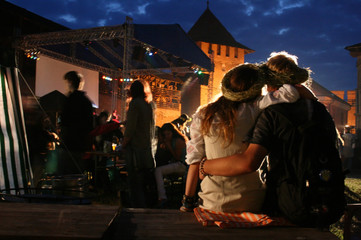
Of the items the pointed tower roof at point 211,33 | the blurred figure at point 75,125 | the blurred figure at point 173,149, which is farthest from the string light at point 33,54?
the pointed tower roof at point 211,33

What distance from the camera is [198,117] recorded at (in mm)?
1788

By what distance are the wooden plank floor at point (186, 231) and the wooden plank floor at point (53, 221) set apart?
3.5 inches

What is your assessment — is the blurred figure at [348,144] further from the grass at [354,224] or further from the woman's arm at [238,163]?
the woman's arm at [238,163]

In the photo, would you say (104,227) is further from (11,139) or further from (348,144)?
(348,144)

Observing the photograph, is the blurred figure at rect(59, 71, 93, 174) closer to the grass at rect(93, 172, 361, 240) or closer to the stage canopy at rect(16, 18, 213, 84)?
the grass at rect(93, 172, 361, 240)

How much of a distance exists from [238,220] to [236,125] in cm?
48

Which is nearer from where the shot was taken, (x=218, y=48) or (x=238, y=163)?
(x=238, y=163)

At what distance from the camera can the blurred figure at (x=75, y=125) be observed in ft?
12.6

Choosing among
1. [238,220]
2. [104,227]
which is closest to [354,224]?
[238,220]

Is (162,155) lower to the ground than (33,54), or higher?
lower

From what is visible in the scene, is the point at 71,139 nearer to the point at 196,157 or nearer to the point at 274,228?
the point at 196,157

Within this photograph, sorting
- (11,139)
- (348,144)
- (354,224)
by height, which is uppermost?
(11,139)

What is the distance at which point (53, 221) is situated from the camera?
1.38 meters

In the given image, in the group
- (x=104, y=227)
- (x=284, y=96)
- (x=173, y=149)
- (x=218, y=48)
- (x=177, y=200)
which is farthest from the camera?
(x=218, y=48)
